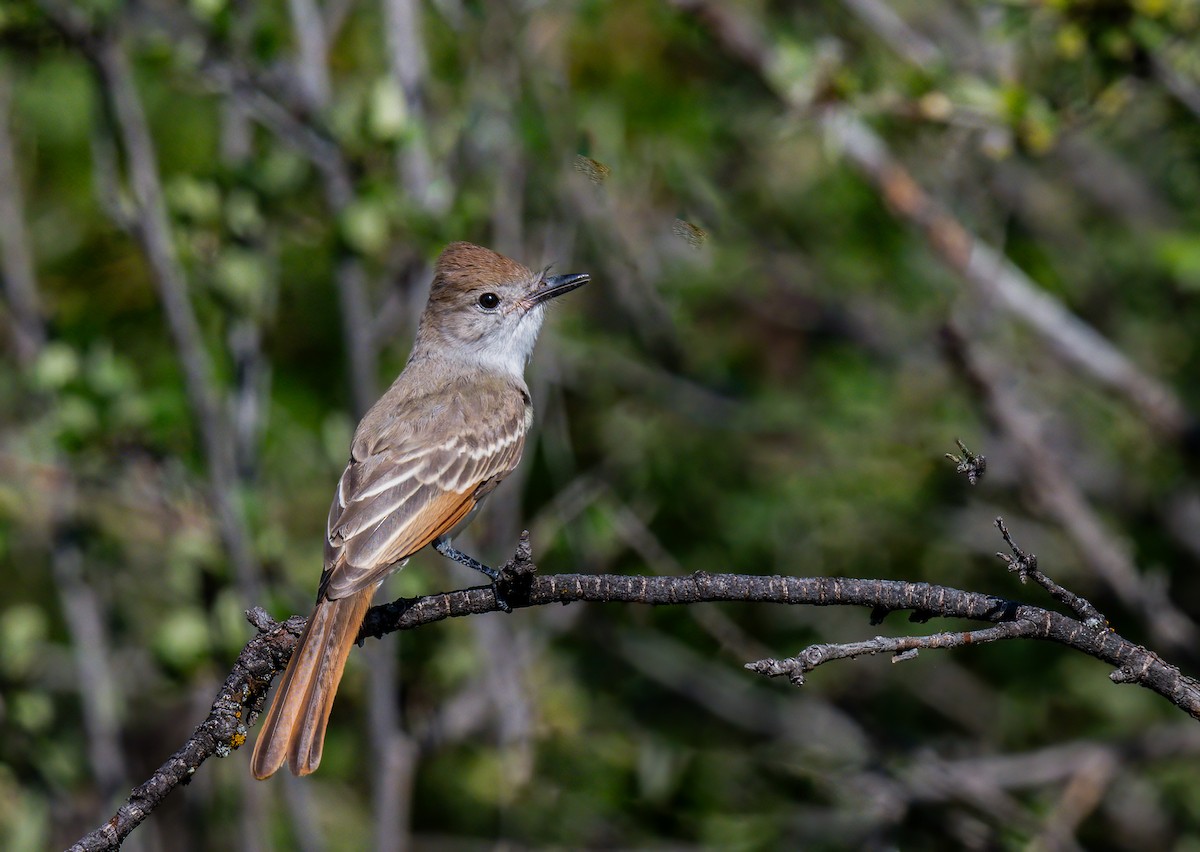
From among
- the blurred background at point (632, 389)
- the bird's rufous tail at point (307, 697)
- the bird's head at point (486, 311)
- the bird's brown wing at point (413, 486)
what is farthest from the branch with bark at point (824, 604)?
the bird's head at point (486, 311)

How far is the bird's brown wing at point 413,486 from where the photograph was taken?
13.5ft

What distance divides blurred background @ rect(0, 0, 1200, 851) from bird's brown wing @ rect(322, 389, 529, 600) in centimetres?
77

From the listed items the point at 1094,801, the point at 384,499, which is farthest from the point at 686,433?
the point at 384,499

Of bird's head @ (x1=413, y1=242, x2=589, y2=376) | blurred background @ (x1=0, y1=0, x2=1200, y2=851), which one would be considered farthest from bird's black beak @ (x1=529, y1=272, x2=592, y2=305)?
blurred background @ (x1=0, y1=0, x2=1200, y2=851)

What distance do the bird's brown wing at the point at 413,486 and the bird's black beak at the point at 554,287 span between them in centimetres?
49

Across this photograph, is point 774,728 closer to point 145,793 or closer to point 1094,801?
point 1094,801

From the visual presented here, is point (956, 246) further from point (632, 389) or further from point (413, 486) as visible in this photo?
point (413, 486)

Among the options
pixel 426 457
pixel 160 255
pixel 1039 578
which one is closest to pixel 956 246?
pixel 426 457

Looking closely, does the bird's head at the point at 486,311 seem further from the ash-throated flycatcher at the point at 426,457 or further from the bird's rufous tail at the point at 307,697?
the bird's rufous tail at the point at 307,697

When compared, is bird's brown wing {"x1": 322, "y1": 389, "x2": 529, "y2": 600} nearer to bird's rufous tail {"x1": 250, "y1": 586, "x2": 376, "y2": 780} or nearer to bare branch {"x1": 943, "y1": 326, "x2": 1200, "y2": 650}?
bird's rufous tail {"x1": 250, "y1": 586, "x2": 376, "y2": 780}

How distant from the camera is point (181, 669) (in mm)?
5578

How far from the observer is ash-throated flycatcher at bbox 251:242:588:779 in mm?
3709

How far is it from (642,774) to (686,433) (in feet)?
5.83

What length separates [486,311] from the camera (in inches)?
219
